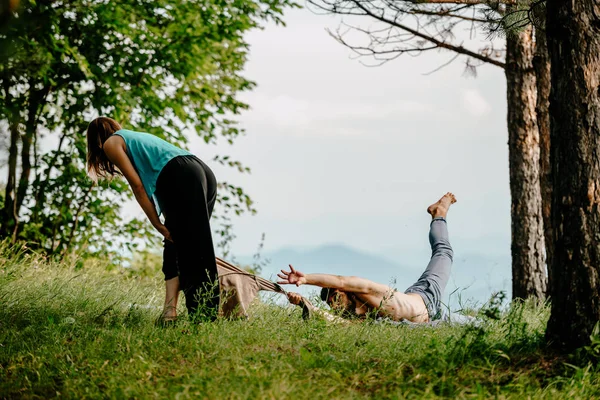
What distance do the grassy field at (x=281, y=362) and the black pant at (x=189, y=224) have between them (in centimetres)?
37

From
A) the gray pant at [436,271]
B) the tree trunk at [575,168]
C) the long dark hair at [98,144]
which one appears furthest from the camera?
the gray pant at [436,271]

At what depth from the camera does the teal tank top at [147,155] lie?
4789 millimetres

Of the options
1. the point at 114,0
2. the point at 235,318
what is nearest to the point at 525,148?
the point at 235,318

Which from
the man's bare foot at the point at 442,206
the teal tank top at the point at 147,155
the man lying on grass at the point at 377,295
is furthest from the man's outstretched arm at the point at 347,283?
the man's bare foot at the point at 442,206

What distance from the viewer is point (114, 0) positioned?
873cm

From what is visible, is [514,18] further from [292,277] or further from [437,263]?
[292,277]

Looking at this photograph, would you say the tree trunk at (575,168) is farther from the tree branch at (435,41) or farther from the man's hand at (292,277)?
the tree branch at (435,41)

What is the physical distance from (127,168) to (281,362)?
1.95 meters

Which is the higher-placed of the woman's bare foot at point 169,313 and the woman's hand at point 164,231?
the woman's hand at point 164,231

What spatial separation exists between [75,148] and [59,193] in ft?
2.10

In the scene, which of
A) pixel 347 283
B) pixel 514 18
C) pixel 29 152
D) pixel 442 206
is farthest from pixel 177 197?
pixel 29 152

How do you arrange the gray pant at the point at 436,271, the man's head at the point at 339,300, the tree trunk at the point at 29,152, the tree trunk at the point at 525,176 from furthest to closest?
1. the tree trunk at the point at 29,152
2. the tree trunk at the point at 525,176
3. the gray pant at the point at 436,271
4. the man's head at the point at 339,300

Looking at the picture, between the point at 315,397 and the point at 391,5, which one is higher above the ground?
the point at 391,5

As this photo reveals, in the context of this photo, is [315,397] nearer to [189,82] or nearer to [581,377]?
[581,377]
